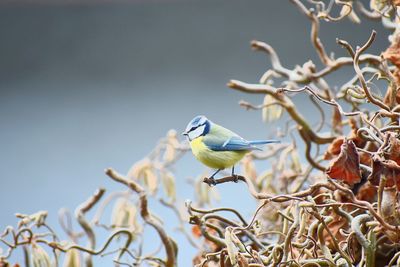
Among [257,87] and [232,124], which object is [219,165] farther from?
[232,124]

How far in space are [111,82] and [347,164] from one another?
1332mm

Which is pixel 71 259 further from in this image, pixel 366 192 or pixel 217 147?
pixel 366 192

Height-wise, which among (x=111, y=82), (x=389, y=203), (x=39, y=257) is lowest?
(x=389, y=203)

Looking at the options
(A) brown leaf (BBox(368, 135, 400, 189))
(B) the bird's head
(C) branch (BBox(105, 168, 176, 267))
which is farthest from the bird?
(A) brown leaf (BBox(368, 135, 400, 189))

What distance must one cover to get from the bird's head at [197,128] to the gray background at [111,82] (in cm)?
83

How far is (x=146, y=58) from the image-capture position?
187cm

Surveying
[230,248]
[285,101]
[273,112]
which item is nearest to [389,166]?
[230,248]

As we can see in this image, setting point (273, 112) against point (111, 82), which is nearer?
point (273, 112)

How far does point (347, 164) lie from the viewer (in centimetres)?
60

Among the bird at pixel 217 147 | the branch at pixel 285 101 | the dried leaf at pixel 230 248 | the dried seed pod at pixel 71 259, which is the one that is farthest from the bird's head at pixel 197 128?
the dried leaf at pixel 230 248

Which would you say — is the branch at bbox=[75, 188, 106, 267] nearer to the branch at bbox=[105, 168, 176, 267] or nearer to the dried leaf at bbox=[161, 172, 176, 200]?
the branch at bbox=[105, 168, 176, 267]

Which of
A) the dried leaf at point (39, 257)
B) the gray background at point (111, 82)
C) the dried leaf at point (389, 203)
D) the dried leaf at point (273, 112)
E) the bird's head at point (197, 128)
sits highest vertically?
the gray background at point (111, 82)

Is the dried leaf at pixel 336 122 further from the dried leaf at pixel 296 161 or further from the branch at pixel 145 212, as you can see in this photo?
the branch at pixel 145 212

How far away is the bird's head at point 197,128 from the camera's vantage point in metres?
0.96
